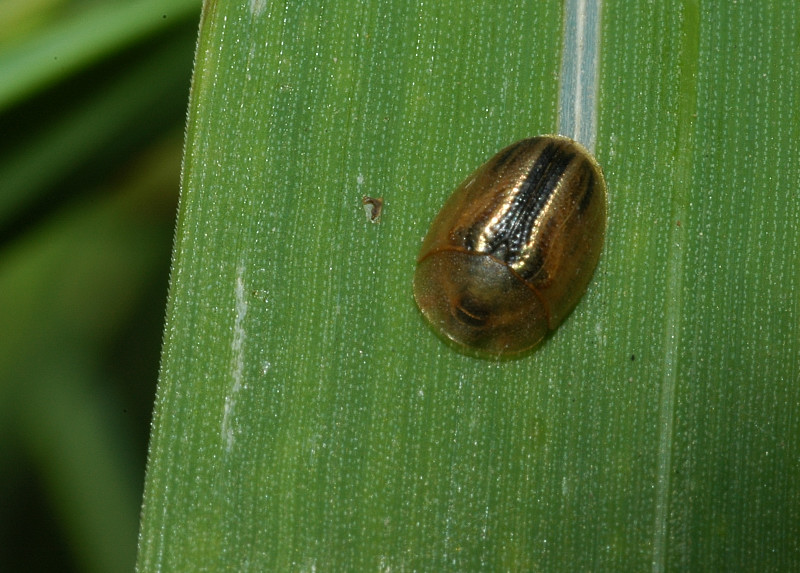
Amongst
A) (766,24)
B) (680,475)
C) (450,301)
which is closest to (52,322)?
(450,301)

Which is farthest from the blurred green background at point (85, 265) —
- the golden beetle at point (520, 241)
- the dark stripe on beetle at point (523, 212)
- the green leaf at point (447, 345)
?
the dark stripe on beetle at point (523, 212)

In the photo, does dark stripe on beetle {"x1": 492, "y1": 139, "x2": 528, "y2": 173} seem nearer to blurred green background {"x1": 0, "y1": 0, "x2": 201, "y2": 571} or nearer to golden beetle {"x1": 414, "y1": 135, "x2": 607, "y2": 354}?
golden beetle {"x1": 414, "y1": 135, "x2": 607, "y2": 354}

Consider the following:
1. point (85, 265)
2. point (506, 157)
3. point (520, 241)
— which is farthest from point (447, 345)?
point (85, 265)

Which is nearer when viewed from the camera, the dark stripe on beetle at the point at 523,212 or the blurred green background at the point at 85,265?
the dark stripe on beetle at the point at 523,212

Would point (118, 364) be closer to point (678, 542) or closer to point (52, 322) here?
point (52, 322)

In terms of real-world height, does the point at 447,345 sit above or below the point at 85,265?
below

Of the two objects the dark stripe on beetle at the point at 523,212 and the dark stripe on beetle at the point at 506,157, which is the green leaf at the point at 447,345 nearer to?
the dark stripe on beetle at the point at 506,157

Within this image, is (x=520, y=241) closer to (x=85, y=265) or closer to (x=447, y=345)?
(x=447, y=345)
